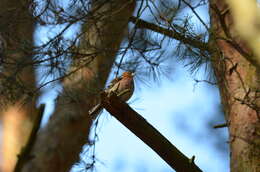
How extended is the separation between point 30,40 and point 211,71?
1.38 meters

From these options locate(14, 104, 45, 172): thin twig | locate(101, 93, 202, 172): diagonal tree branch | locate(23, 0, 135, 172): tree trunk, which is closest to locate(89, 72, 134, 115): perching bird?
locate(23, 0, 135, 172): tree trunk

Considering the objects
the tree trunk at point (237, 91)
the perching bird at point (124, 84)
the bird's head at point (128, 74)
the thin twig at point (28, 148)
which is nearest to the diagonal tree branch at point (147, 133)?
the tree trunk at point (237, 91)

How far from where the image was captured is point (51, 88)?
416 cm

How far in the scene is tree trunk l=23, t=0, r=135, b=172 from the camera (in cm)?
396

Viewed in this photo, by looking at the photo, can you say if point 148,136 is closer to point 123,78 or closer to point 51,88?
point 123,78

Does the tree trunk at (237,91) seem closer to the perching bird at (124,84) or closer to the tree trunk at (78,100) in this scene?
the perching bird at (124,84)

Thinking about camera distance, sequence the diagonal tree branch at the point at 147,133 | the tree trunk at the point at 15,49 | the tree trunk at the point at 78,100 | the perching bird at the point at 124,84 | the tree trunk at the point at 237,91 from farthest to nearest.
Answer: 1. the tree trunk at the point at 78,100
2. the perching bird at the point at 124,84
3. the tree trunk at the point at 15,49
4. the tree trunk at the point at 237,91
5. the diagonal tree branch at the point at 147,133

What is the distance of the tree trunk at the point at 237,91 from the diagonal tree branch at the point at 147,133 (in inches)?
20.4

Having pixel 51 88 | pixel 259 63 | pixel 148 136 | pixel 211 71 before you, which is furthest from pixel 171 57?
pixel 51 88

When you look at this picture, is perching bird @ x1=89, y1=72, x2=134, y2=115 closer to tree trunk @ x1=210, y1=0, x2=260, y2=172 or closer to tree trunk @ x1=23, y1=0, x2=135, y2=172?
tree trunk @ x1=23, y1=0, x2=135, y2=172

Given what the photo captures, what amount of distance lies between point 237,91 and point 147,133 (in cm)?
98

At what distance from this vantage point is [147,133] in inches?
109

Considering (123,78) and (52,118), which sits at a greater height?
(52,118)

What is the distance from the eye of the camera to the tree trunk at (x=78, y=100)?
3.96 m
